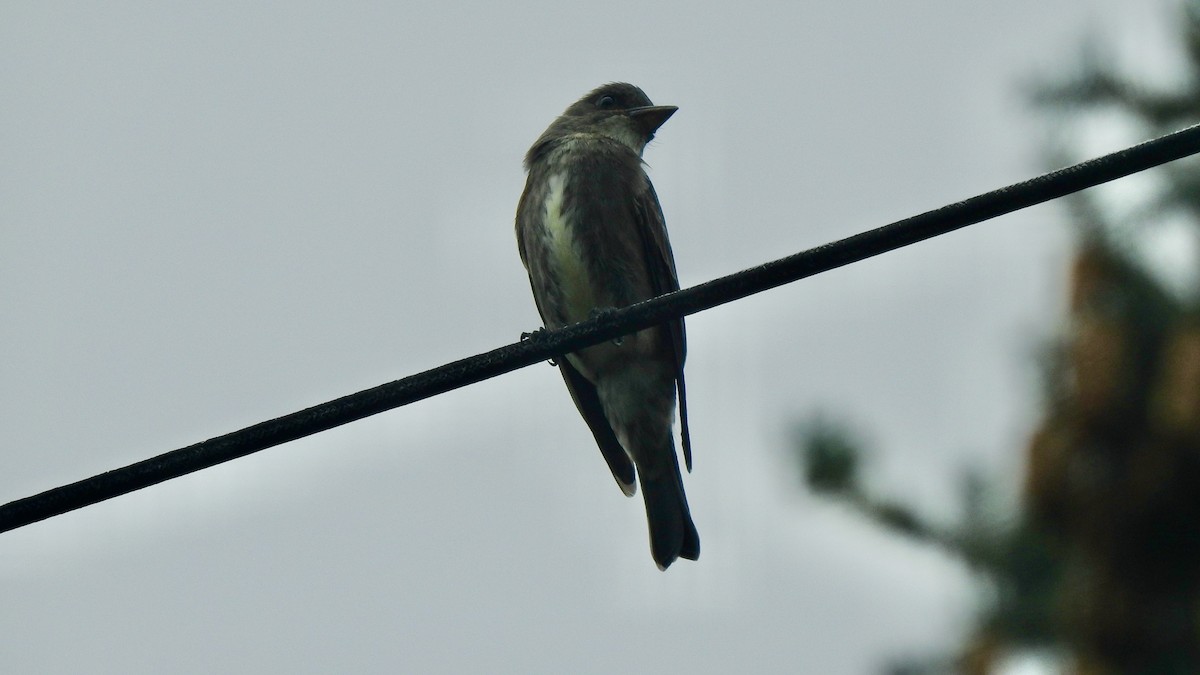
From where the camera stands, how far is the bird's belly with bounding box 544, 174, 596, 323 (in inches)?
246

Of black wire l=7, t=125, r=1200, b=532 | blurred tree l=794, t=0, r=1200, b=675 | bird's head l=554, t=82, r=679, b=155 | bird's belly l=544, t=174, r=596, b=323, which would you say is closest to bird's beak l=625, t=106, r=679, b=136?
bird's head l=554, t=82, r=679, b=155

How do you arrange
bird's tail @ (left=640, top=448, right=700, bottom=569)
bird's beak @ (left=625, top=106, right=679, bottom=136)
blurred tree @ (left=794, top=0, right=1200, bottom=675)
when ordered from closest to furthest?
bird's tail @ (left=640, top=448, right=700, bottom=569)
blurred tree @ (left=794, top=0, right=1200, bottom=675)
bird's beak @ (left=625, top=106, right=679, bottom=136)

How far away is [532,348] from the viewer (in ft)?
11.8

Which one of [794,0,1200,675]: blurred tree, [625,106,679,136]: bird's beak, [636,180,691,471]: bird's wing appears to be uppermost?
[625,106,679,136]: bird's beak

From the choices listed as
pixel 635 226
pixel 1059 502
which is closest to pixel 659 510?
pixel 635 226

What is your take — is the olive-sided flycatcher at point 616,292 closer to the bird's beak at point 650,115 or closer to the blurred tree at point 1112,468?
the bird's beak at point 650,115

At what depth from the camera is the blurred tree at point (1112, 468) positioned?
6.65 m

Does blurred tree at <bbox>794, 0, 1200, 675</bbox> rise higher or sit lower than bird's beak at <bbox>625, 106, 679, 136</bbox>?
lower

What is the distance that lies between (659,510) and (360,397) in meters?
3.20

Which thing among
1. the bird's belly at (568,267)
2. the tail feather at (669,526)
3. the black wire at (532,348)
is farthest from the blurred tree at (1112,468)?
the black wire at (532,348)

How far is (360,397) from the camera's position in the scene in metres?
3.27

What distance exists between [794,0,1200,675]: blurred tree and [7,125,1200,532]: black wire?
357cm

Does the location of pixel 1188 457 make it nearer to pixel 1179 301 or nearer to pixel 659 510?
pixel 1179 301

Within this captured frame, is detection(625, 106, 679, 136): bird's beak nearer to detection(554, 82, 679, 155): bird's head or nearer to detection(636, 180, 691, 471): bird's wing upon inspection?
detection(554, 82, 679, 155): bird's head
